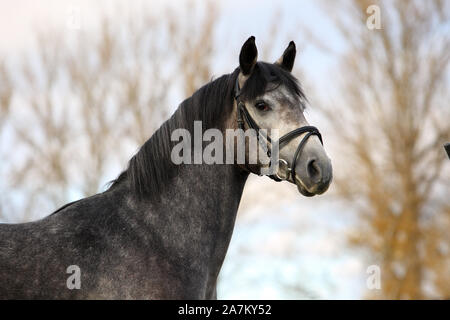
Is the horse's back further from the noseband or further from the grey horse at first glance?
the noseband

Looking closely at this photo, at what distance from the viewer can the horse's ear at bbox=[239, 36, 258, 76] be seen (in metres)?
5.42

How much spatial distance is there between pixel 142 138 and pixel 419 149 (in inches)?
359

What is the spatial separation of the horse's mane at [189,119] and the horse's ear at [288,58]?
326mm

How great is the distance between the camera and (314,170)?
498cm

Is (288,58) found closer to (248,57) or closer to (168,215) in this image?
(248,57)

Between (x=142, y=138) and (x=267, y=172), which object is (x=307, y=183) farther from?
(x=142, y=138)

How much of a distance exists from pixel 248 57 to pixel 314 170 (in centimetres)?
119

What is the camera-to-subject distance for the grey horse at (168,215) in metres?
4.73

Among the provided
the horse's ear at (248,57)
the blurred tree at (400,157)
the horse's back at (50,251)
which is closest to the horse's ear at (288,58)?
the horse's ear at (248,57)
